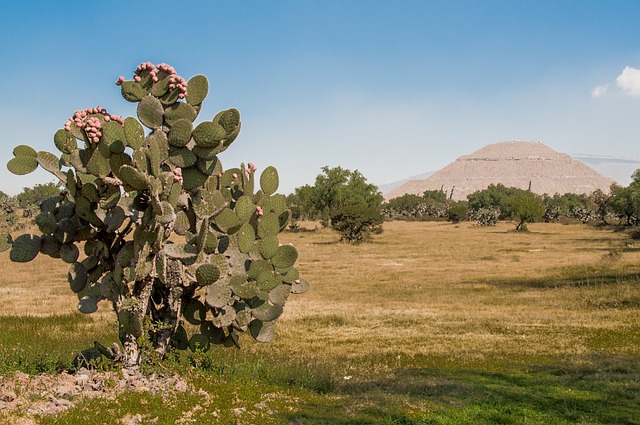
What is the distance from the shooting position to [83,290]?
1038cm

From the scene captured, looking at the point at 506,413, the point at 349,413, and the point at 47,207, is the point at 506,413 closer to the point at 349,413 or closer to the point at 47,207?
the point at 349,413

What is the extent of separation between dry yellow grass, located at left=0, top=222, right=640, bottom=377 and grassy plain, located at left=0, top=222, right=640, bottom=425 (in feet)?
0.26

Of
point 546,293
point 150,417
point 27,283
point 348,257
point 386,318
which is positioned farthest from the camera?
Answer: point 348,257

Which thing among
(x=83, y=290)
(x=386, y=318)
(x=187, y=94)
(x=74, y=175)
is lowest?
(x=386, y=318)

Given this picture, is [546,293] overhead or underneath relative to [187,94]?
underneath

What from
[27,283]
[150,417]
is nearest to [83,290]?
[150,417]

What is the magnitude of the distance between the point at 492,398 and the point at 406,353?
18.3 feet

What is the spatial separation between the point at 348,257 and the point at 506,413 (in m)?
42.2

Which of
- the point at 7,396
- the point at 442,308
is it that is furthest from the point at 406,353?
the point at 7,396

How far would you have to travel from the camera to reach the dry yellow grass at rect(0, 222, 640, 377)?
52.1 feet

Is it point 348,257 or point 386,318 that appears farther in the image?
point 348,257

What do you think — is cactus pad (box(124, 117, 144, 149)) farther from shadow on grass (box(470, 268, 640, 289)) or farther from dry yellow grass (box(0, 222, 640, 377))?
shadow on grass (box(470, 268, 640, 289))

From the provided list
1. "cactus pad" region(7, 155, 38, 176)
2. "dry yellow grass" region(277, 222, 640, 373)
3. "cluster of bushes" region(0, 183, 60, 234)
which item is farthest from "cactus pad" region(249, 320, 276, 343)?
"cluster of bushes" region(0, 183, 60, 234)

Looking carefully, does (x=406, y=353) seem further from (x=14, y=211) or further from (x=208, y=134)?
(x=14, y=211)
